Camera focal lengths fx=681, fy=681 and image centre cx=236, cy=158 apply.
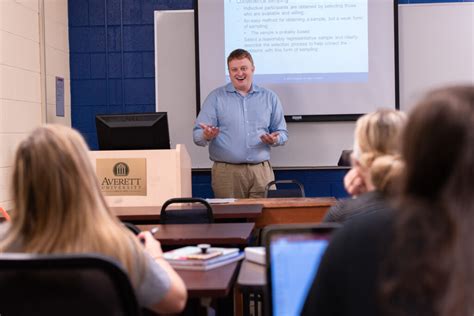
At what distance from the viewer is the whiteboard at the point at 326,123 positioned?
19.0 ft

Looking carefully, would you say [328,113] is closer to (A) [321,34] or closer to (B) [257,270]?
(A) [321,34]

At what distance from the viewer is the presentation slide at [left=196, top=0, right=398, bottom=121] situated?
227 inches

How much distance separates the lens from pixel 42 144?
1.51 metres

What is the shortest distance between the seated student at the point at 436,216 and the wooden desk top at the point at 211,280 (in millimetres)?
964

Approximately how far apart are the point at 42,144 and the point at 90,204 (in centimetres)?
17

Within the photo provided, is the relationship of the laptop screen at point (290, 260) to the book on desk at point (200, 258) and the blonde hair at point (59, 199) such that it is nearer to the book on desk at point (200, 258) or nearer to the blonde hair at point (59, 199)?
the blonde hair at point (59, 199)

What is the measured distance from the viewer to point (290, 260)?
172 cm

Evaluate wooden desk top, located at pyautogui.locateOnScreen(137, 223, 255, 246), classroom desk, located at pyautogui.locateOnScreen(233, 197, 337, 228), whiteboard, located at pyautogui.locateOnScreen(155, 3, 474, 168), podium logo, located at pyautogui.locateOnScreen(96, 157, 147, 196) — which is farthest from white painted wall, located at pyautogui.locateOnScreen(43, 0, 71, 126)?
wooden desk top, located at pyautogui.locateOnScreen(137, 223, 255, 246)

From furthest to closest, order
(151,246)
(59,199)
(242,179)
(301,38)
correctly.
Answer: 1. (301,38)
2. (242,179)
3. (151,246)
4. (59,199)

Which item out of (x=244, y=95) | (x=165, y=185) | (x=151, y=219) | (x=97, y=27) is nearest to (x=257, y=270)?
(x=151, y=219)

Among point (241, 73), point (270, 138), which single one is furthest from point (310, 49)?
point (270, 138)

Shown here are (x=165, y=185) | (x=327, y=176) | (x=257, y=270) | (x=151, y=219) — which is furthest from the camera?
(x=327, y=176)

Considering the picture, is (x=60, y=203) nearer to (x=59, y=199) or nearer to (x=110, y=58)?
(x=59, y=199)

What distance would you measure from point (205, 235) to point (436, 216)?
1.98 m
